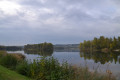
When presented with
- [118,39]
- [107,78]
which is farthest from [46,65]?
[118,39]

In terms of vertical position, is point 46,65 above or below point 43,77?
above

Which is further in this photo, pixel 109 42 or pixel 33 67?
pixel 109 42

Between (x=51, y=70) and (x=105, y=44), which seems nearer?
(x=51, y=70)

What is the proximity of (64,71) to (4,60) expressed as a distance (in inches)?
250

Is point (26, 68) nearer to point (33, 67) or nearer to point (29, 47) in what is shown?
point (33, 67)

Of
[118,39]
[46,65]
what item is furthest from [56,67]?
[118,39]

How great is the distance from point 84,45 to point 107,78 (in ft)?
296

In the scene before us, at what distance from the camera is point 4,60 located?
474 inches

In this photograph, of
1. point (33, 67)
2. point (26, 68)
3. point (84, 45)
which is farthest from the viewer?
point (84, 45)

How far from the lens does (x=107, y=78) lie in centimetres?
674

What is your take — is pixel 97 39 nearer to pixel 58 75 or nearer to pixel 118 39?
pixel 118 39

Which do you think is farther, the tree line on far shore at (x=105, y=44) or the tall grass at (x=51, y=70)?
the tree line on far shore at (x=105, y=44)

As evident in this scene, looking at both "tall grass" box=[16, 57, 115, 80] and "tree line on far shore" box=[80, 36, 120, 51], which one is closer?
"tall grass" box=[16, 57, 115, 80]

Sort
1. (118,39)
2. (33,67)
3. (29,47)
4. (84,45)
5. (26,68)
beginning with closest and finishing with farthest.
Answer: (33,67), (26,68), (118,39), (84,45), (29,47)
